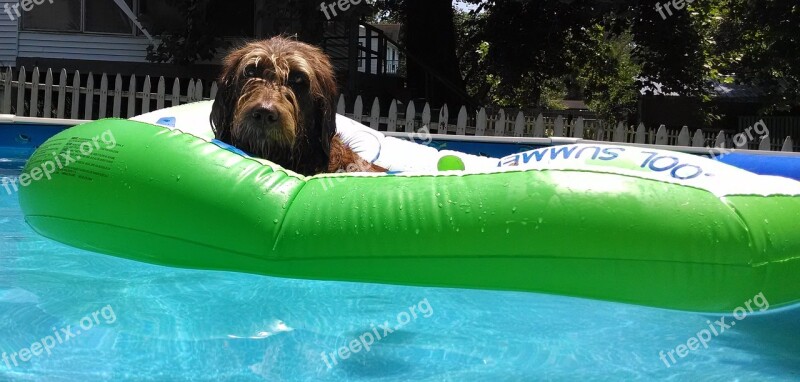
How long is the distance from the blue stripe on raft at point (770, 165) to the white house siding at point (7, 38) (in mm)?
15081

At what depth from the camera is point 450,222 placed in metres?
3.31

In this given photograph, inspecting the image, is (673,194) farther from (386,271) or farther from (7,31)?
(7,31)

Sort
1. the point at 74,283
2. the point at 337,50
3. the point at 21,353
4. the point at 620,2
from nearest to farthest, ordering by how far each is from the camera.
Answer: the point at 21,353 < the point at 74,283 < the point at 620,2 < the point at 337,50

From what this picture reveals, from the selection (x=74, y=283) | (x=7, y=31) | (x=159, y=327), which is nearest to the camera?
(x=159, y=327)

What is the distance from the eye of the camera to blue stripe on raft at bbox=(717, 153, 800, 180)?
561 cm

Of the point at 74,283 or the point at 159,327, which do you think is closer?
the point at 159,327

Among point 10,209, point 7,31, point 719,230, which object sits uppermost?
point 7,31

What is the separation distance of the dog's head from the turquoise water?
0.81 meters

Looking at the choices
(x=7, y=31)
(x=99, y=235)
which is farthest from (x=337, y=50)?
(x=99, y=235)

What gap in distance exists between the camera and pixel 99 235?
12.8 feet

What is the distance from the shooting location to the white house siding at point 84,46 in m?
15.8

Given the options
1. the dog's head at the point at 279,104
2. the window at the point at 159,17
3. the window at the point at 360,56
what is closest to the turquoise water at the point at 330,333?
the dog's head at the point at 279,104

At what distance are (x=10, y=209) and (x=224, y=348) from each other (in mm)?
4211

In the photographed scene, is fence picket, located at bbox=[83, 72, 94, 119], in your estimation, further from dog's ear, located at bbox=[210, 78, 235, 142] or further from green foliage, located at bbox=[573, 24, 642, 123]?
green foliage, located at bbox=[573, 24, 642, 123]
